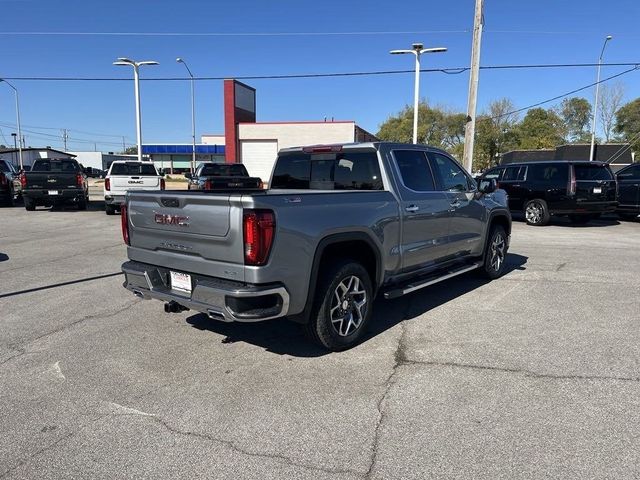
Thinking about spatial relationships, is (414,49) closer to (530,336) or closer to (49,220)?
(49,220)

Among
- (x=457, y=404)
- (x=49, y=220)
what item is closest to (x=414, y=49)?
(x=49, y=220)

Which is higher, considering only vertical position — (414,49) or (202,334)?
(414,49)

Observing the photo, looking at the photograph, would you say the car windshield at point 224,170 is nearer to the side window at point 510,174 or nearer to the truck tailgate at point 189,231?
the side window at point 510,174

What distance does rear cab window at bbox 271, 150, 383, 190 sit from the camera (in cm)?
523

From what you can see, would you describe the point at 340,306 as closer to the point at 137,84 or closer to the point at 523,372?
the point at 523,372

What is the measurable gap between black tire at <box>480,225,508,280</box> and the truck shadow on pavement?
0.37 metres

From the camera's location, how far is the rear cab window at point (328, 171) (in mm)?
5230

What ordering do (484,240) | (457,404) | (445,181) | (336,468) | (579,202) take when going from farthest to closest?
(579,202), (484,240), (445,181), (457,404), (336,468)

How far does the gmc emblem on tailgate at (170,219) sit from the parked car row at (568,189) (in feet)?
35.7

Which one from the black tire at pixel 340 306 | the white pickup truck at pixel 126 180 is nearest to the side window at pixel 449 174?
the black tire at pixel 340 306

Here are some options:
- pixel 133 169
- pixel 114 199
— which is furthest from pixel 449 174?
pixel 133 169

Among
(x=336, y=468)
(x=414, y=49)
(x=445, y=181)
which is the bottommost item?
(x=336, y=468)

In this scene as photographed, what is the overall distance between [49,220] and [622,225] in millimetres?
18037

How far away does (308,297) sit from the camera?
4027 millimetres
